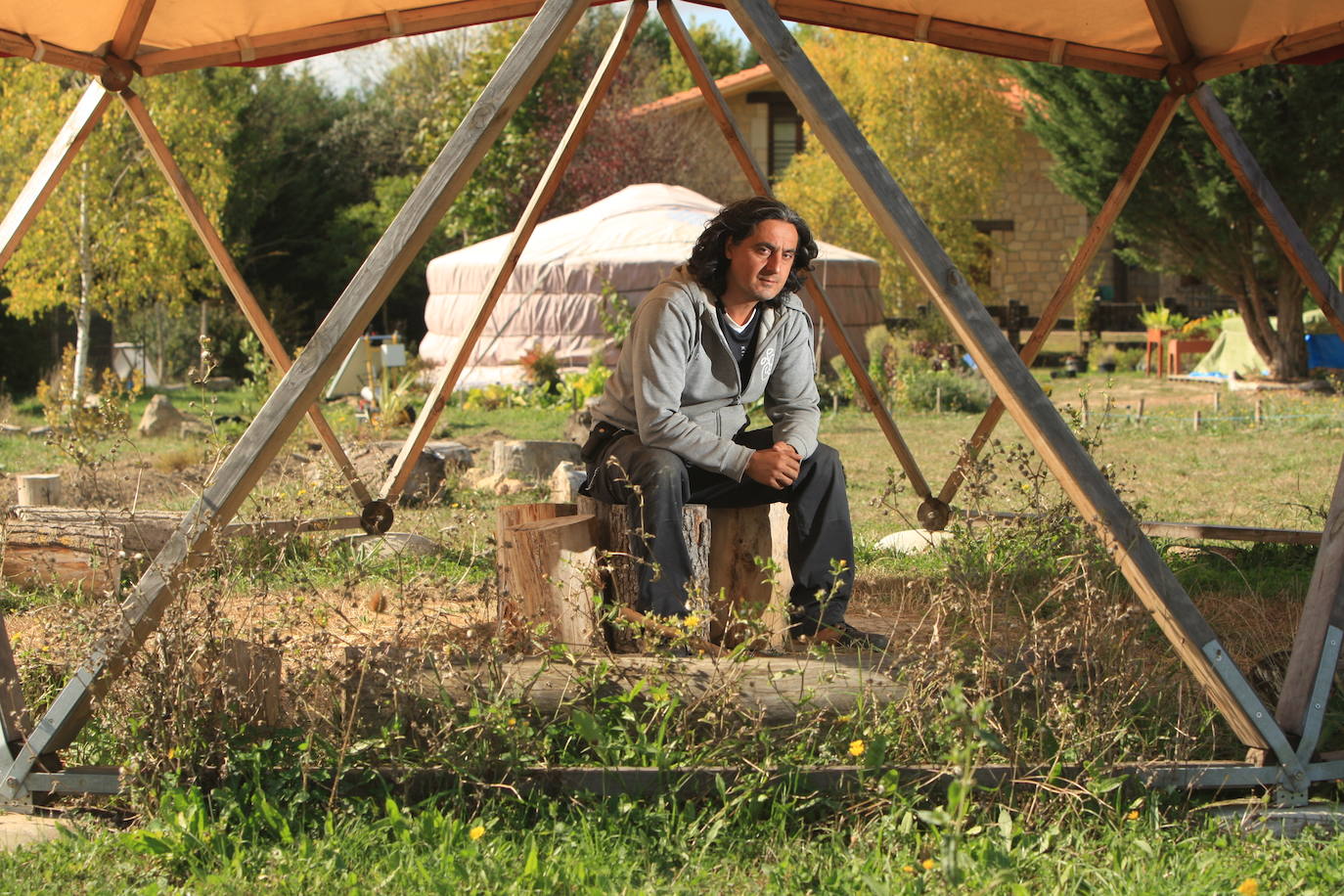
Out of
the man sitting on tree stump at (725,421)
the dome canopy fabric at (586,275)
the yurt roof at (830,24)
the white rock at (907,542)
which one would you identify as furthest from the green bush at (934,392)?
the man sitting on tree stump at (725,421)

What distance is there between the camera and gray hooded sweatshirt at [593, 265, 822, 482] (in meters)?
3.68

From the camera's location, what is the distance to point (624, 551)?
11.9 ft

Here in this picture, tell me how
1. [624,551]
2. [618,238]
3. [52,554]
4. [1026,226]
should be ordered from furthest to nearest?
1. [1026,226]
2. [618,238]
3. [52,554]
4. [624,551]

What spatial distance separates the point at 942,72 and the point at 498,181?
6.81 metres

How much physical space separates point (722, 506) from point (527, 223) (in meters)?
1.76

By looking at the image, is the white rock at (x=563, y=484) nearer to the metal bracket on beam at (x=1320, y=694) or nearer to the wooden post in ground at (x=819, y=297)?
the wooden post in ground at (x=819, y=297)

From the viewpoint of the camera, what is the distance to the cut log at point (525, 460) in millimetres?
8023

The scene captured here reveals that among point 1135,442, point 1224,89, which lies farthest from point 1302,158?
point 1135,442

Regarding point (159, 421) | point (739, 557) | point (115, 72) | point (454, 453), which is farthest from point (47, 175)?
point (159, 421)

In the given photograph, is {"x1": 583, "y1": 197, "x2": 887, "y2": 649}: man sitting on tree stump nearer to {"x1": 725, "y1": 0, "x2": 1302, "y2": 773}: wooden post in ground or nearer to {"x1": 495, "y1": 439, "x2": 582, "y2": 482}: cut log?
{"x1": 725, "y1": 0, "x2": 1302, "y2": 773}: wooden post in ground

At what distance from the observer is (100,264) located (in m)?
13.9

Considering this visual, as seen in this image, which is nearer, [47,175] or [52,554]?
[47,175]

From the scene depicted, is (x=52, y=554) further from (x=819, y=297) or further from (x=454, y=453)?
(x=454, y=453)

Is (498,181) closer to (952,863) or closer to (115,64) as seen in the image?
(115,64)
